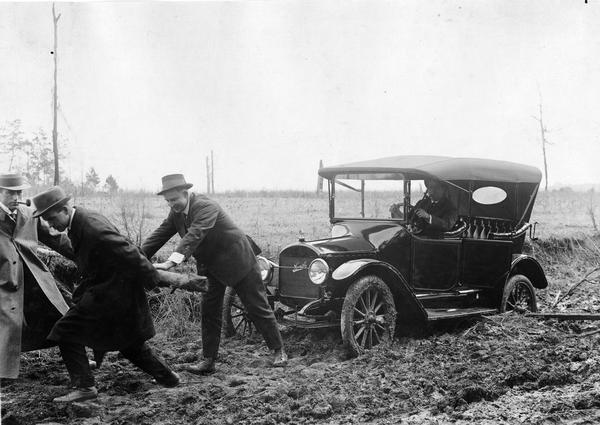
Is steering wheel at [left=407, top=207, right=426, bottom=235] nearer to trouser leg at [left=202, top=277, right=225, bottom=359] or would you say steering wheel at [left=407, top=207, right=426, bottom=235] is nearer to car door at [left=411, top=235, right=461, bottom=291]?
car door at [left=411, top=235, right=461, bottom=291]

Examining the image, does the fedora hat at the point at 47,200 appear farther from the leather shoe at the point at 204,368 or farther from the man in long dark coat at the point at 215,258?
the leather shoe at the point at 204,368

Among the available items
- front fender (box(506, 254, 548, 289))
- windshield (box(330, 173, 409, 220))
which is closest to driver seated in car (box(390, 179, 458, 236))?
windshield (box(330, 173, 409, 220))

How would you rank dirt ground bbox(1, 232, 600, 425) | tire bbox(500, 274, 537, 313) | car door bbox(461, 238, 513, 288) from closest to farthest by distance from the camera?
1. dirt ground bbox(1, 232, 600, 425)
2. car door bbox(461, 238, 513, 288)
3. tire bbox(500, 274, 537, 313)

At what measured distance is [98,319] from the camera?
4559 mm

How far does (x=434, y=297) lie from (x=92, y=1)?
538 centimetres

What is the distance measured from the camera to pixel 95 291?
458 centimetres

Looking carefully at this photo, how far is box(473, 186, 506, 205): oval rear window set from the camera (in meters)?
7.62

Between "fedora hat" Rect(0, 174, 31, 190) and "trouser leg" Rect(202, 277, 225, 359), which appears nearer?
"fedora hat" Rect(0, 174, 31, 190)

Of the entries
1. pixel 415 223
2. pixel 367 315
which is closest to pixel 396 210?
pixel 415 223

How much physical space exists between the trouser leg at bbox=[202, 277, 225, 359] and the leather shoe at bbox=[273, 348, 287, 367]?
0.55 m

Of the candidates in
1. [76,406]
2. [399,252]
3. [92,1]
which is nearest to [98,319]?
[76,406]

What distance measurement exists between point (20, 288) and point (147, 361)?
1.19m

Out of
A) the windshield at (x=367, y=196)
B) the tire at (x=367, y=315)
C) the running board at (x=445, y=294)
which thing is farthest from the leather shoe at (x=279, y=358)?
the windshield at (x=367, y=196)

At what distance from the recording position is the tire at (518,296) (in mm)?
7602
